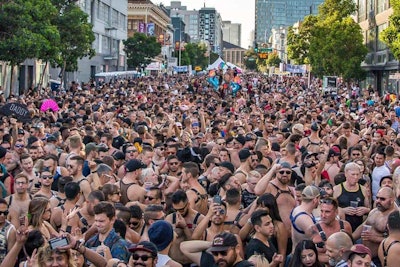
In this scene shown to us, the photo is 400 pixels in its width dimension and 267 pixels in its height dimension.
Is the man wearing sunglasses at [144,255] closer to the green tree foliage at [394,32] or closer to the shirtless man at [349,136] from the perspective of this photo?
the shirtless man at [349,136]

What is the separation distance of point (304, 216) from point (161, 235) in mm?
1736

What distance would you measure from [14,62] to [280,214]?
29014 mm

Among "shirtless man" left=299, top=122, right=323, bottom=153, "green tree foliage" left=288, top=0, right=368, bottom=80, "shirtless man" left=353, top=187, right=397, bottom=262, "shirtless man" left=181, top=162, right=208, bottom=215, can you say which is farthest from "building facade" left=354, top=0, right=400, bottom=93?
"shirtless man" left=353, top=187, right=397, bottom=262

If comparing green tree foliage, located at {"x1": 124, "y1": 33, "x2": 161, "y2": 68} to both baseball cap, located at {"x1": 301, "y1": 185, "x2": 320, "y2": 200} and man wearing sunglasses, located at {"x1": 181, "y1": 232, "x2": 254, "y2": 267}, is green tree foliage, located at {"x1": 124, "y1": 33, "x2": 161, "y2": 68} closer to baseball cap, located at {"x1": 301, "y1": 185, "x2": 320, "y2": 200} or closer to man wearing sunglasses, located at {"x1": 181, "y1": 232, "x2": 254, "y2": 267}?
baseball cap, located at {"x1": 301, "y1": 185, "x2": 320, "y2": 200}

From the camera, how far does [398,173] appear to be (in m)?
9.81

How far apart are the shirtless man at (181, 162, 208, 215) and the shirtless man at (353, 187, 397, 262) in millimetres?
1762

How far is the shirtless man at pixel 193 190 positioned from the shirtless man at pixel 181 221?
3.12 feet

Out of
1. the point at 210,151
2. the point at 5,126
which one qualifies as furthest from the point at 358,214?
the point at 5,126

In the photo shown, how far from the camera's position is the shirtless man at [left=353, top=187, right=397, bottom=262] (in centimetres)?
758

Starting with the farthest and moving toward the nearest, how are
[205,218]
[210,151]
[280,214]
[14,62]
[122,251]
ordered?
[14,62] < [210,151] < [280,214] < [205,218] < [122,251]

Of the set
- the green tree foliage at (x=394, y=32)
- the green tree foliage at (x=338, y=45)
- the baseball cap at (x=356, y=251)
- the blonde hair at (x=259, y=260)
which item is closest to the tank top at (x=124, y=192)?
the blonde hair at (x=259, y=260)

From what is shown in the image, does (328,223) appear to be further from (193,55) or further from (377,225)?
(193,55)

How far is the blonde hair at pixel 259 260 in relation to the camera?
662 centimetres

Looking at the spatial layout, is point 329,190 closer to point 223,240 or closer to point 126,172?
point 126,172
